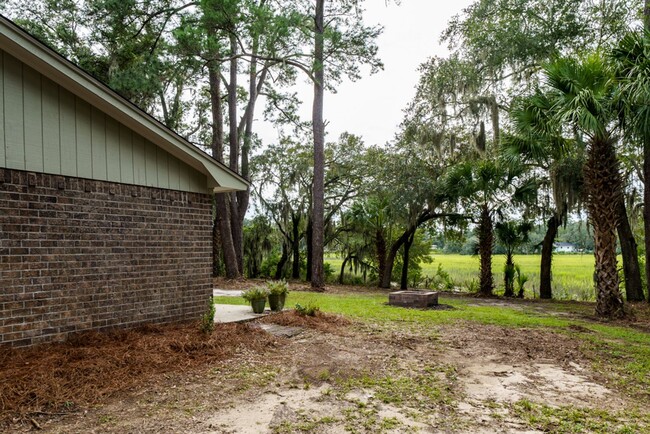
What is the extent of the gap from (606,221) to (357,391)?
7745 millimetres

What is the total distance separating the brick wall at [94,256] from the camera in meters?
4.77

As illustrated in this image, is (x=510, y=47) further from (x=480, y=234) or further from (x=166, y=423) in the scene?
(x=166, y=423)

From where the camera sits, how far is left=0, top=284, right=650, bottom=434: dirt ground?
3582mm

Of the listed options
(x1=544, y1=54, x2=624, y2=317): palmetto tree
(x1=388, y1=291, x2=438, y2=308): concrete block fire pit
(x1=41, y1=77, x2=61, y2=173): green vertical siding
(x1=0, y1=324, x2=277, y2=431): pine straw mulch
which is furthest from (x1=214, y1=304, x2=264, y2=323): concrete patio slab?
(x1=544, y1=54, x2=624, y2=317): palmetto tree

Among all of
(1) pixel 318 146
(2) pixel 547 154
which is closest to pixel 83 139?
(1) pixel 318 146

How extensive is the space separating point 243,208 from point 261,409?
1542cm

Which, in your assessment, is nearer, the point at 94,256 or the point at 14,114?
the point at 14,114

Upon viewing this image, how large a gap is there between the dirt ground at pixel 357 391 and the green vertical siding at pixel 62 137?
2.75m

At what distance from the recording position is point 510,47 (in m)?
12.7

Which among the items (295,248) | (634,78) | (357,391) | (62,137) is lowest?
(357,391)

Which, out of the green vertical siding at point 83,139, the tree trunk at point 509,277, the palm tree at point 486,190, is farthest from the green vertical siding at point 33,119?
the tree trunk at point 509,277

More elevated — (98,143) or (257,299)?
(98,143)

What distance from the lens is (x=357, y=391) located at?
4438mm

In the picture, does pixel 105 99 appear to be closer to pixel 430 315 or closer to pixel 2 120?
pixel 2 120
